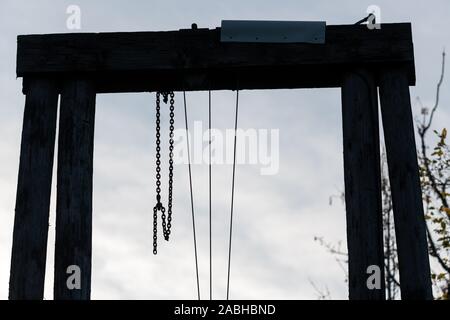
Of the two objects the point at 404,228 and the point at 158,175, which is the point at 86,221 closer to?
the point at 158,175

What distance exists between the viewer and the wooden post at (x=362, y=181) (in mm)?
6418

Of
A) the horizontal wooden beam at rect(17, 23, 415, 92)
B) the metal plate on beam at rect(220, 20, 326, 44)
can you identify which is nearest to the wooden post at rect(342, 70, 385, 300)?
the horizontal wooden beam at rect(17, 23, 415, 92)

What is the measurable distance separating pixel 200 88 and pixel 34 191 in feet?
4.87

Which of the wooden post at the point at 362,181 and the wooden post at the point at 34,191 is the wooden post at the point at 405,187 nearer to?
the wooden post at the point at 362,181

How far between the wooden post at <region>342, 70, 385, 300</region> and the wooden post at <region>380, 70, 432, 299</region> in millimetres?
102

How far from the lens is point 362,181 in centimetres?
659

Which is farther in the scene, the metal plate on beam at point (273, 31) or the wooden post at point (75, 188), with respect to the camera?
the metal plate on beam at point (273, 31)

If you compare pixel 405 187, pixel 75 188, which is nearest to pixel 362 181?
pixel 405 187

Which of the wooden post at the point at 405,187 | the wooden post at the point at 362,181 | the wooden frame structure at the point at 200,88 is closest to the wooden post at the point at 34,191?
the wooden frame structure at the point at 200,88

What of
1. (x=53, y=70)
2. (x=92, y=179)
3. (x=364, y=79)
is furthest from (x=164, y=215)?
(x=364, y=79)

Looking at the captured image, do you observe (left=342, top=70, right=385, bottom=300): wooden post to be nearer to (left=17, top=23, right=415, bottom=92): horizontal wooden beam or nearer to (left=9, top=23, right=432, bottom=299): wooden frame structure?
(left=9, top=23, right=432, bottom=299): wooden frame structure

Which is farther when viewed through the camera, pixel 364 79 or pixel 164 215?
pixel 164 215

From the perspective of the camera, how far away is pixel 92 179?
677cm
